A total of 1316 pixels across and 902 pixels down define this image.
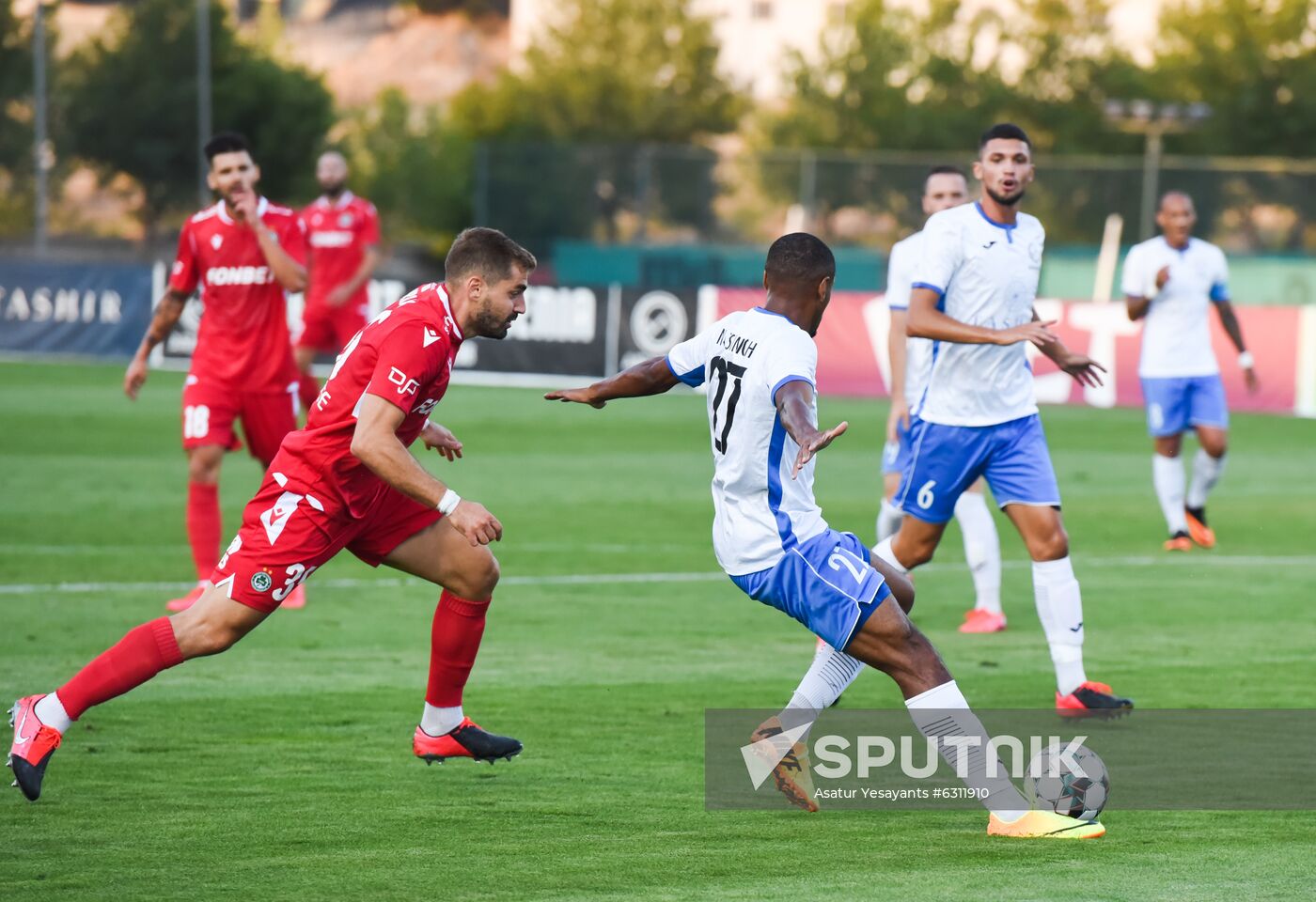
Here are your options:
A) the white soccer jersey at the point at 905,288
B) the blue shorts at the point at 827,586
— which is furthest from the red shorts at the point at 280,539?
the white soccer jersey at the point at 905,288

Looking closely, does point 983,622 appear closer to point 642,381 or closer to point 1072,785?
point 1072,785

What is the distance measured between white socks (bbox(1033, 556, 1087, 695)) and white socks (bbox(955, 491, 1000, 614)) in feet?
6.47

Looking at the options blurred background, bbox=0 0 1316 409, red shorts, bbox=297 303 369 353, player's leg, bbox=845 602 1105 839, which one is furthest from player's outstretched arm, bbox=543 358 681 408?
blurred background, bbox=0 0 1316 409

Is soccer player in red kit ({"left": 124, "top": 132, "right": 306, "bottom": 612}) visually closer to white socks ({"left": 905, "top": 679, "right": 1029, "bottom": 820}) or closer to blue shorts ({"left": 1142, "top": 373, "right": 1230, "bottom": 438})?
white socks ({"left": 905, "top": 679, "right": 1029, "bottom": 820})

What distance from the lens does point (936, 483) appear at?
827 centimetres

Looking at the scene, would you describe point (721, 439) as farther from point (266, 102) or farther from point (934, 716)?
point (266, 102)

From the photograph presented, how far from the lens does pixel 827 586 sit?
19.7 feet

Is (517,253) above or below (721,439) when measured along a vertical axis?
above

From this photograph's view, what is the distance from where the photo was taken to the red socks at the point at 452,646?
690cm

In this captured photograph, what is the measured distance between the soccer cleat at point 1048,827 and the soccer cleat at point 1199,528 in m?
8.01

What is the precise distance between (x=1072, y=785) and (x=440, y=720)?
Answer: 2242 millimetres

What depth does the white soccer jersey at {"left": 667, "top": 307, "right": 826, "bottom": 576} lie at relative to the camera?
19.8 feet

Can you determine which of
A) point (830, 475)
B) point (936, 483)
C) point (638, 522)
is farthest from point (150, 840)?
point (830, 475)

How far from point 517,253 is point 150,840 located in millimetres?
2235
